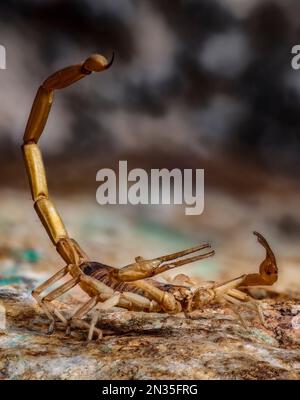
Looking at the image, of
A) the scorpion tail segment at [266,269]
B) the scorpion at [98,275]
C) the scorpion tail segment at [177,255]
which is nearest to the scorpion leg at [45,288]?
the scorpion at [98,275]

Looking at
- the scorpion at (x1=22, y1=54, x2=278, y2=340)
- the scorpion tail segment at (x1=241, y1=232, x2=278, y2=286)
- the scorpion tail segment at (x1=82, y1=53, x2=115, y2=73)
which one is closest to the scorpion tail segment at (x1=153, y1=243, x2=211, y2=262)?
the scorpion at (x1=22, y1=54, x2=278, y2=340)

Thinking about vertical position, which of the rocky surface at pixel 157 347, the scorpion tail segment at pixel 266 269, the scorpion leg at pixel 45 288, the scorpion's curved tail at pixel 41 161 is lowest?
the rocky surface at pixel 157 347

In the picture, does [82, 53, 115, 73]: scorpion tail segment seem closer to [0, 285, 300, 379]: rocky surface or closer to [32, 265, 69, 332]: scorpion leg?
[32, 265, 69, 332]: scorpion leg

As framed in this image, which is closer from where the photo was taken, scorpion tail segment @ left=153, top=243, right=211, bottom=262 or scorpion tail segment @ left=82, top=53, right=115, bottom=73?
scorpion tail segment @ left=82, top=53, right=115, bottom=73

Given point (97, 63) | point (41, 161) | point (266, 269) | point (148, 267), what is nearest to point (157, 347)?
point (148, 267)

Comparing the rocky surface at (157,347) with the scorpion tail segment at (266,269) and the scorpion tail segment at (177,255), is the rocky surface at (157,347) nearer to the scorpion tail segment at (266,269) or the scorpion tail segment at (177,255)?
the scorpion tail segment at (266,269)

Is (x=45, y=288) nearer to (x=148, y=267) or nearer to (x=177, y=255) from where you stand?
(x=148, y=267)

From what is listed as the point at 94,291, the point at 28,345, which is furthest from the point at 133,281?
the point at 28,345
